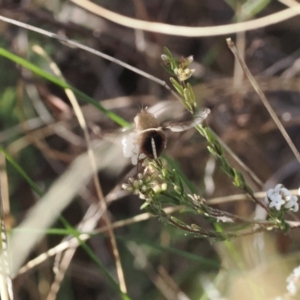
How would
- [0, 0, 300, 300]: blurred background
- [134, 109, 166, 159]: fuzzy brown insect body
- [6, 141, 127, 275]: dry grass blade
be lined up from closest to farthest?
[134, 109, 166, 159]: fuzzy brown insect body
[6, 141, 127, 275]: dry grass blade
[0, 0, 300, 300]: blurred background

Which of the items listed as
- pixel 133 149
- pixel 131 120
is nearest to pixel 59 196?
pixel 131 120

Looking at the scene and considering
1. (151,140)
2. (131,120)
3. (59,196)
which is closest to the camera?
(151,140)

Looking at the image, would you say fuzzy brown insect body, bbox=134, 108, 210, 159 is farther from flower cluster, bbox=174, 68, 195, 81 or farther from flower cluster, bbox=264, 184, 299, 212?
flower cluster, bbox=264, 184, 299, 212

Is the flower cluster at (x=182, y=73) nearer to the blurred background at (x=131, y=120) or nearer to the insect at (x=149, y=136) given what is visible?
the insect at (x=149, y=136)

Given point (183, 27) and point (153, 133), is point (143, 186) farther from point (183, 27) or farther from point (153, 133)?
point (183, 27)

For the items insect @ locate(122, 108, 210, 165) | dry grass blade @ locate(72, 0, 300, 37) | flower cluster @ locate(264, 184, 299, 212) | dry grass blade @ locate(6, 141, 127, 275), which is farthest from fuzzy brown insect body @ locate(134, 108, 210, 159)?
dry grass blade @ locate(72, 0, 300, 37)

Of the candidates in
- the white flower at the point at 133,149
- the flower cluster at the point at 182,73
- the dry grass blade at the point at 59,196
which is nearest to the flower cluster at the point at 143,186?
the white flower at the point at 133,149
